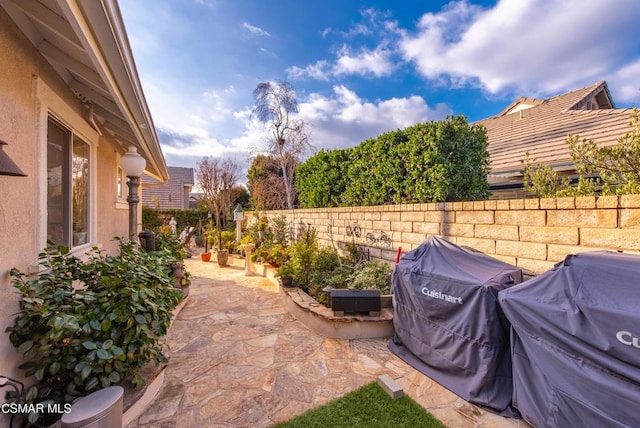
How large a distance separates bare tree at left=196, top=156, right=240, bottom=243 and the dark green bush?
12451 mm

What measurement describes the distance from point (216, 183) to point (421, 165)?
42.7 ft

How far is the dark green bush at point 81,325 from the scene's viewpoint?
1935mm

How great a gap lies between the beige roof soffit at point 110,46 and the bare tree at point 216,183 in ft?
40.5

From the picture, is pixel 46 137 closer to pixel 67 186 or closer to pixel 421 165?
pixel 67 186

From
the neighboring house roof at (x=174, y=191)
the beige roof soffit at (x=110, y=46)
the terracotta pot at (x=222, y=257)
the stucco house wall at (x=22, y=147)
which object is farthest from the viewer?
the neighboring house roof at (x=174, y=191)

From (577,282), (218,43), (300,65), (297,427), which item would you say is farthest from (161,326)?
(300,65)

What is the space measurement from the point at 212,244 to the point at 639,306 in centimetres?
1259

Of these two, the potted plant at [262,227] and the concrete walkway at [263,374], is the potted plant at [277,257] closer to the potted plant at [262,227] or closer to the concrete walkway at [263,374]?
the potted plant at [262,227]

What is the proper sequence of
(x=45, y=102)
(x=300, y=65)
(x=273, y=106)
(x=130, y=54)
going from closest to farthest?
(x=130, y=54)
(x=45, y=102)
(x=300, y=65)
(x=273, y=106)

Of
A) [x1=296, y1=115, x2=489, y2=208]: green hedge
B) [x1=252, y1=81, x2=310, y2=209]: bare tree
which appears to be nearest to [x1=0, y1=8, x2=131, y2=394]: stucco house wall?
[x1=296, y1=115, x2=489, y2=208]: green hedge

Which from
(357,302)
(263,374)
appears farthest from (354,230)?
(263,374)

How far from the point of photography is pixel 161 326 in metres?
2.68

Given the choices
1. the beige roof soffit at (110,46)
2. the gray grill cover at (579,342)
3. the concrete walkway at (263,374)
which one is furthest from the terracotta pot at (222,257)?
the gray grill cover at (579,342)

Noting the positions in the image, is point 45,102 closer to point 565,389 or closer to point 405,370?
point 405,370
